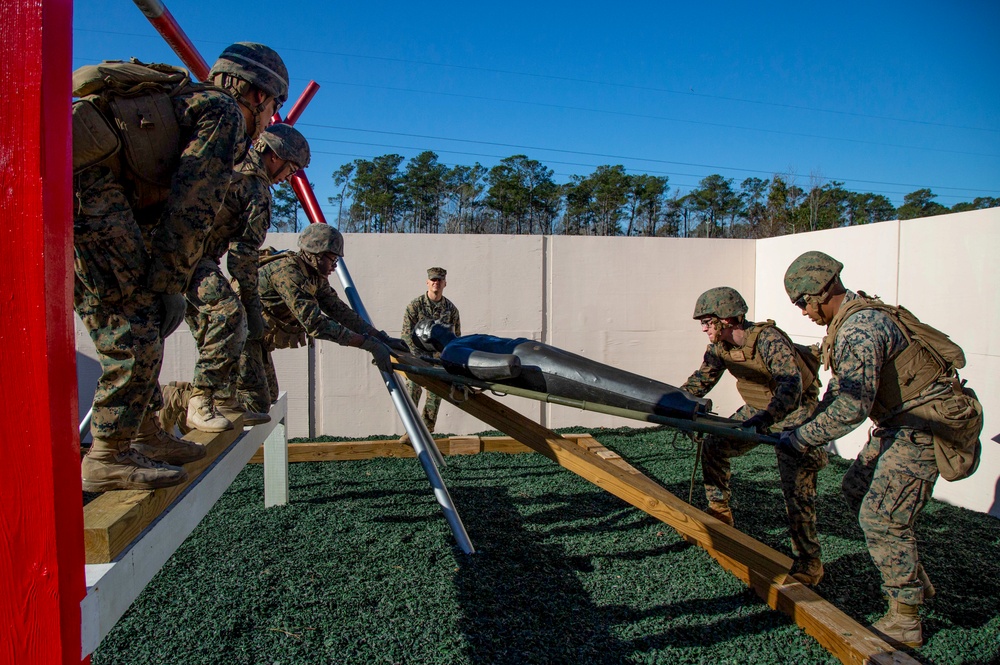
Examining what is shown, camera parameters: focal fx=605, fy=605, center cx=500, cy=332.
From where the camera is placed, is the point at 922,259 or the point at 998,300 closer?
the point at 998,300

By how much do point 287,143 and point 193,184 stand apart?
6.05 ft

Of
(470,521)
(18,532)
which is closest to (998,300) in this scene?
(470,521)

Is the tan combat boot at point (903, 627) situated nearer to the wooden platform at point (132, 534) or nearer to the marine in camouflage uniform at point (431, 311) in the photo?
the wooden platform at point (132, 534)

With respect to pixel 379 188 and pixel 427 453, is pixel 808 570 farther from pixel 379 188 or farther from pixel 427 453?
pixel 379 188

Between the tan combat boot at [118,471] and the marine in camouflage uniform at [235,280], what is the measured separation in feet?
2.99

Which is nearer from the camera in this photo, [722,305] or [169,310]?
[169,310]

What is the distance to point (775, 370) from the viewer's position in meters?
3.64

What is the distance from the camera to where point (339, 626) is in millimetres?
2861

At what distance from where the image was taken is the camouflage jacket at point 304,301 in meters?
3.75

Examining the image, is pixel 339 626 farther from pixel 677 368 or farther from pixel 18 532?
pixel 677 368

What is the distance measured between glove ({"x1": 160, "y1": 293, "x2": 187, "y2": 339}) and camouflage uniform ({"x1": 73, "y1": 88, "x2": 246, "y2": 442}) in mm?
15

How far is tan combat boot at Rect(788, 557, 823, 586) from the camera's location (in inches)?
132

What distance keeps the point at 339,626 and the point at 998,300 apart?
5.08 meters

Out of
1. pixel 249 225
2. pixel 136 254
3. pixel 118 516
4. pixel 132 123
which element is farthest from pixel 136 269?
pixel 249 225
